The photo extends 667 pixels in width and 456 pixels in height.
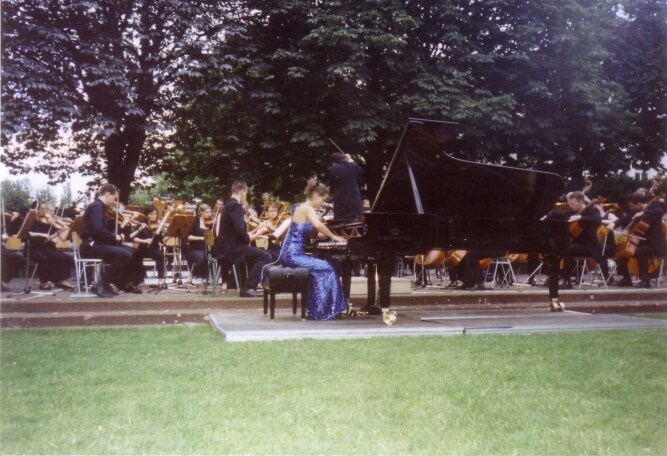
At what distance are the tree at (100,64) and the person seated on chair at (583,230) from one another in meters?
10.9

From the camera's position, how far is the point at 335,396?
5102 mm

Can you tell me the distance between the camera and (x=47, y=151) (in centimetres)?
2470

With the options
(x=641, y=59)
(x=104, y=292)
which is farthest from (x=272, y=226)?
(x=641, y=59)

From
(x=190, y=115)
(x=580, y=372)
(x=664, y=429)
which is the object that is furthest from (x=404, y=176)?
(x=190, y=115)

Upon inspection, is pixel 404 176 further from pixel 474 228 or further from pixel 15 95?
pixel 15 95

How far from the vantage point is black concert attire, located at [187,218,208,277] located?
1472 centimetres

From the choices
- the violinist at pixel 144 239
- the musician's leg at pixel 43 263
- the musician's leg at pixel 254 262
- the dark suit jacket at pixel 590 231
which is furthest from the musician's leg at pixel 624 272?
the musician's leg at pixel 43 263

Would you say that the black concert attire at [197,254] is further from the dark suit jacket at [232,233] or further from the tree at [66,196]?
the tree at [66,196]

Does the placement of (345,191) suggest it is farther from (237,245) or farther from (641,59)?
(641,59)

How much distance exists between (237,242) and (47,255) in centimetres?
429

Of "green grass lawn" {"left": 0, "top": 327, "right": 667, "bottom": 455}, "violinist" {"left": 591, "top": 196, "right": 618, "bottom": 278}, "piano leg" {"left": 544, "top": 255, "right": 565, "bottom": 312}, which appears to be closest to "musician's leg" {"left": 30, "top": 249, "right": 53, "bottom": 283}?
"green grass lawn" {"left": 0, "top": 327, "right": 667, "bottom": 455}

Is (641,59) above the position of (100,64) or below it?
above

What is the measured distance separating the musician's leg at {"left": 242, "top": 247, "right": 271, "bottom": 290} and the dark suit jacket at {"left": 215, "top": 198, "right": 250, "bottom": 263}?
5.0 inches

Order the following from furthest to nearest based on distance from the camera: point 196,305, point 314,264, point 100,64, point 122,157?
1. point 122,157
2. point 100,64
3. point 196,305
4. point 314,264
